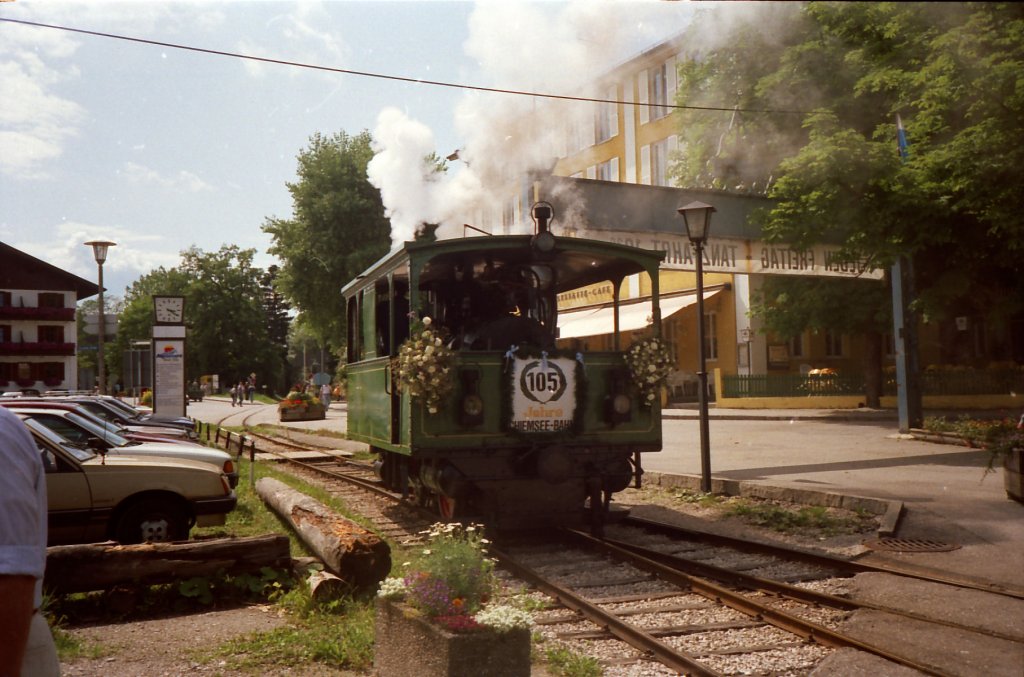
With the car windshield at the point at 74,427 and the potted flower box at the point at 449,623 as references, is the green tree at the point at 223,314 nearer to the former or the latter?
the car windshield at the point at 74,427

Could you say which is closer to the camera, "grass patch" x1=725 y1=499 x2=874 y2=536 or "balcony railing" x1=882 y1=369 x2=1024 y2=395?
"grass patch" x1=725 y1=499 x2=874 y2=536

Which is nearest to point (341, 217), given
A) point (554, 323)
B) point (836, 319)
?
point (836, 319)

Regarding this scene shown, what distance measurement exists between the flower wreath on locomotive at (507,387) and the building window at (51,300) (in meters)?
3.20

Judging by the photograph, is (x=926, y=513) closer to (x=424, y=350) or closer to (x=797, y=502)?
(x=797, y=502)

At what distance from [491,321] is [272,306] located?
107m

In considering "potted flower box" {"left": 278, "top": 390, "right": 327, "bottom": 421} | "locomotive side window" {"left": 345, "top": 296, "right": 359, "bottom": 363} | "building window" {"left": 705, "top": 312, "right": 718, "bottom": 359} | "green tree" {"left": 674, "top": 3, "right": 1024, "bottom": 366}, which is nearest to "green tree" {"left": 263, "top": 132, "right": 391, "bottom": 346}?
"potted flower box" {"left": 278, "top": 390, "right": 327, "bottom": 421}

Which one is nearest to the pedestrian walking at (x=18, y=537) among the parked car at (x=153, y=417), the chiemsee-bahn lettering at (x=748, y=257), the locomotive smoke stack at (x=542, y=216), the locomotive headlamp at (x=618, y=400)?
the locomotive smoke stack at (x=542, y=216)

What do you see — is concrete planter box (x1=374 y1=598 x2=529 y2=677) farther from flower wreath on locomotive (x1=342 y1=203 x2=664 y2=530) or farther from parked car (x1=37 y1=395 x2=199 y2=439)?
parked car (x1=37 y1=395 x2=199 y2=439)

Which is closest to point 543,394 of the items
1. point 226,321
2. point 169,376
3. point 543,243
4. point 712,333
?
point 543,243

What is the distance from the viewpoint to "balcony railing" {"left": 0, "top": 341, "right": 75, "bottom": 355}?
13.8 feet

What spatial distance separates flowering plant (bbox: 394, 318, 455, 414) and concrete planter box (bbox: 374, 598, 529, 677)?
4060 millimetres

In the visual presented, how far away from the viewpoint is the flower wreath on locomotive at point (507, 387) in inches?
355

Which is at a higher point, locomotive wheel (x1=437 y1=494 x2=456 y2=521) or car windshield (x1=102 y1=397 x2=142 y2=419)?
car windshield (x1=102 y1=397 x2=142 y2=419)

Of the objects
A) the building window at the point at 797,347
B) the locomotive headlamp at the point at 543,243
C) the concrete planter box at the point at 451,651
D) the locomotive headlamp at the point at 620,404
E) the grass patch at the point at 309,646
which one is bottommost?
the grass patch at the point at 309,646
